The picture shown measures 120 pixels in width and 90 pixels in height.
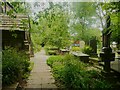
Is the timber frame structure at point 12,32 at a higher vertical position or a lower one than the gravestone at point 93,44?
higher

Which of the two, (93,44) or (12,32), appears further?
(93,44)

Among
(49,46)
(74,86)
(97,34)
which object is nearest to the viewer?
(74,86)

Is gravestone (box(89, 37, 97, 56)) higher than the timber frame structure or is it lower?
lower

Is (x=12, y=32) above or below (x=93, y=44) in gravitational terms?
above

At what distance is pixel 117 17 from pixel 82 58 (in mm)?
6067

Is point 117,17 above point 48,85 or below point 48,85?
above

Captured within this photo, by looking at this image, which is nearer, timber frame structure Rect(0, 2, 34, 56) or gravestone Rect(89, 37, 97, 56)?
timber frame structure Rect(0, 2, 34, 56)

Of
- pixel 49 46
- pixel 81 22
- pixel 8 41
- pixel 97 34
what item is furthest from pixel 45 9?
pixel 49 46

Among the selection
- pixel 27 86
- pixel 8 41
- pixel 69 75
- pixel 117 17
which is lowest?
pixel 27 86

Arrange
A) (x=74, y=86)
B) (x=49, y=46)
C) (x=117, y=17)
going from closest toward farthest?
(x=74, y=86) → (x=117, y=17) → (x=49, y=46)

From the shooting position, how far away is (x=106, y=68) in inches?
289

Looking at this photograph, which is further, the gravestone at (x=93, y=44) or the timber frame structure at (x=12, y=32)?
the gravestone at (x=93, y=44)

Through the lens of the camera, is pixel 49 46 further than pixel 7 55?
Yes

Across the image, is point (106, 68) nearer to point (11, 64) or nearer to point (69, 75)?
point (69, 75)
